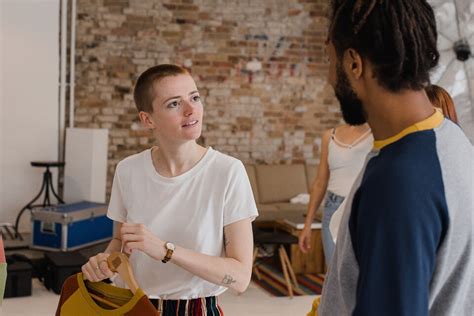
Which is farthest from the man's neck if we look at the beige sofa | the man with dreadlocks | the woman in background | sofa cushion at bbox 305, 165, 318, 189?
sofa cushion at bbox 305, 165, 318, 189

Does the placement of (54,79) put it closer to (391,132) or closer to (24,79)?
(24,79)

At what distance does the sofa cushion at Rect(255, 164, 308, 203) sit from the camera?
8.05 meters

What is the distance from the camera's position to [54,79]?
7547 millimetres

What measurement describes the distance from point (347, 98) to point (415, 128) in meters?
0.12

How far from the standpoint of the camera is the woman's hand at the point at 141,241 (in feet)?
5.71

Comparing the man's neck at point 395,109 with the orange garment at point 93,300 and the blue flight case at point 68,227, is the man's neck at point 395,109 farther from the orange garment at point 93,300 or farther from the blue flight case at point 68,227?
the blue flight case at point 68,227

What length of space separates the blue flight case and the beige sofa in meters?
1.90

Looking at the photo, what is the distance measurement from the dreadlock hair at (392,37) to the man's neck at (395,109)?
0.04 feet

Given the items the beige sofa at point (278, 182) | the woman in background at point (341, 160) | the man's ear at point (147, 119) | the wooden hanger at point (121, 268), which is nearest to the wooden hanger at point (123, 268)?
the wooden hanger at point (121, 268)

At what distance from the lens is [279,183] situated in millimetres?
8133

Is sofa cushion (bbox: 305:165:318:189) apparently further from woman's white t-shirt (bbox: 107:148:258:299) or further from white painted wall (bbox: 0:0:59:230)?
woman's white t-shirt (bbox: 107:148:258:299)

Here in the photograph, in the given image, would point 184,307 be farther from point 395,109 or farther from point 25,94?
point 25,94

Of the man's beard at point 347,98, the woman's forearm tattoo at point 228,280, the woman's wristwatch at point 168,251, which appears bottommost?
the woman's forearm tattoo at point 228,280

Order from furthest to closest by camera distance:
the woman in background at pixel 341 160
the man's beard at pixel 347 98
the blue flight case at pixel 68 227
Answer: the blue flight case at pixel 68 227
the woman in background at pixel 341 160
the man's beard at pixel 347 98
